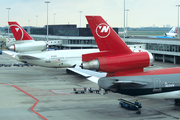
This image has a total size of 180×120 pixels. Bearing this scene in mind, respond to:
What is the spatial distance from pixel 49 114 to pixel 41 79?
24788 millimetres

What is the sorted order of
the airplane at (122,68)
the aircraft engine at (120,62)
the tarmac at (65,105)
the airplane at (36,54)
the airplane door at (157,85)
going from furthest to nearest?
1. the airplane at (36,54)
2. the airplane door at (157,85)
3. the tarmac at (65,105)
4. the airplane at (122,68)
5. the aircraft engine at (120,62)

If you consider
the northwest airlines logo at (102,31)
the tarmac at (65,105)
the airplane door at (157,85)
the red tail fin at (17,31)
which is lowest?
the tarmac at (65,105)

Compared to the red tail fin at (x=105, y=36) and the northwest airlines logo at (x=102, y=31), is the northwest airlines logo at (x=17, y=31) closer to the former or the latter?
the red tail fin at (x=105, y=36)

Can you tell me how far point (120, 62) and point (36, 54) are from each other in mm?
34118

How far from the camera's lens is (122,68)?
27.1 meters

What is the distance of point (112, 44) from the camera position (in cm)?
2688

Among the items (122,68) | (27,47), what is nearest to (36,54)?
(27,47)

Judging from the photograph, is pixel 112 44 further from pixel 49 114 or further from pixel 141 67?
pixel 49 114

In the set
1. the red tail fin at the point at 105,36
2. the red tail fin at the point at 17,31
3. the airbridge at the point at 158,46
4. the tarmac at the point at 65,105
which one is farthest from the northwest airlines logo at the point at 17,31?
the red tail fin at the point at 105,36

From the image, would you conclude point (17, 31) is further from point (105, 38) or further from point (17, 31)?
point (105, 38)

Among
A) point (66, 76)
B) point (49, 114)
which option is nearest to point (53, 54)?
point (66, 76)

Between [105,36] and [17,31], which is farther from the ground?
[17,31]

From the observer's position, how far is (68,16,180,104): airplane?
2652 cm

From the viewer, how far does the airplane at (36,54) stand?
56.4m
